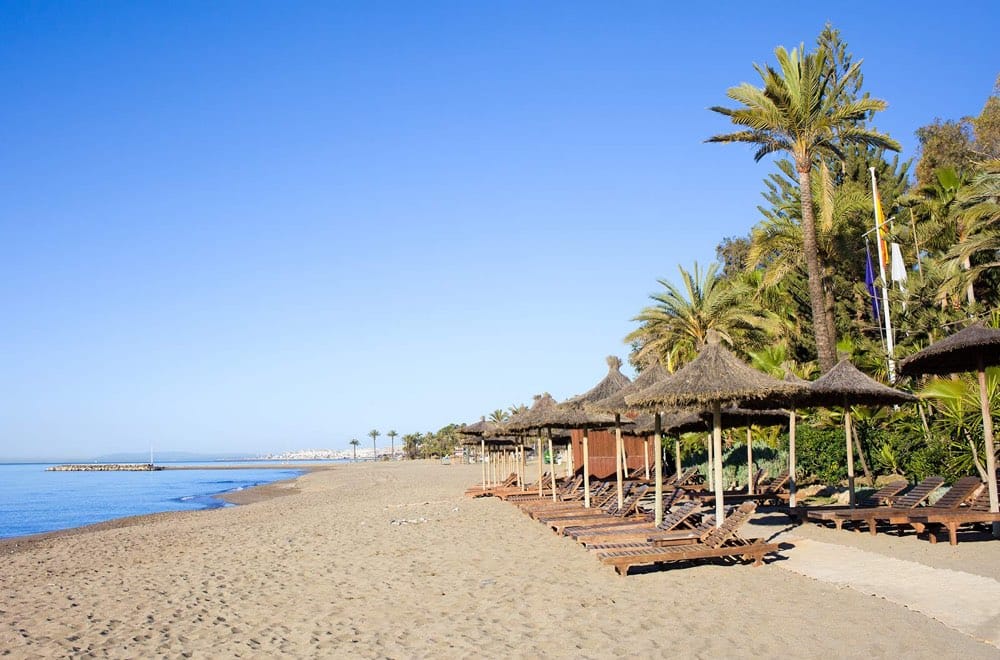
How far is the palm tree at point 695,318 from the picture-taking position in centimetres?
2584

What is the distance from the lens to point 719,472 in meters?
10.1

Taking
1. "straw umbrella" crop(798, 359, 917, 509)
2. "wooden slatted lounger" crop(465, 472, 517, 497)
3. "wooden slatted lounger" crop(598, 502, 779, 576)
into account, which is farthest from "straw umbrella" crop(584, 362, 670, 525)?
"wooden slatted lounger" crop(465, 472, 517, 497)

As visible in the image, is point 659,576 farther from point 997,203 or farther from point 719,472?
point 997,203

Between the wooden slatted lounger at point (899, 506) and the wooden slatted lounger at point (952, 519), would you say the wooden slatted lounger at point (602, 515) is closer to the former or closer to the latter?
the wooden slatted lounger at point (899, 506)

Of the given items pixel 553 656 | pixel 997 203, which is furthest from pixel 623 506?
pixel 997 203

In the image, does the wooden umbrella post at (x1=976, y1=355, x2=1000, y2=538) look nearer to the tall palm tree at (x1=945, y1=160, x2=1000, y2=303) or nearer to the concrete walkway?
the concrete walkway

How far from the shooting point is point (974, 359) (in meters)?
10.9

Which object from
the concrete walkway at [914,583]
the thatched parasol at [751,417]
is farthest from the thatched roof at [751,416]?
the concrete walkway at [914,583]

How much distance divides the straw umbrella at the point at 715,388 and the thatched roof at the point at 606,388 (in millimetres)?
4284

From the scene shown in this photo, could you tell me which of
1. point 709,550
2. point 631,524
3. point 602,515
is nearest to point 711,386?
point 709,550

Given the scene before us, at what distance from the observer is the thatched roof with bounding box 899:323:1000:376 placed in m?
9.97

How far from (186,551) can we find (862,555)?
1177cm

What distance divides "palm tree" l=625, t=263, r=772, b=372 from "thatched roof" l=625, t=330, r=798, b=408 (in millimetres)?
14997

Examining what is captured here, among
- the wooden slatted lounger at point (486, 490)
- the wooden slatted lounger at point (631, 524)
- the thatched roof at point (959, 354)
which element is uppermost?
the thatched roof at point (959, 354)
